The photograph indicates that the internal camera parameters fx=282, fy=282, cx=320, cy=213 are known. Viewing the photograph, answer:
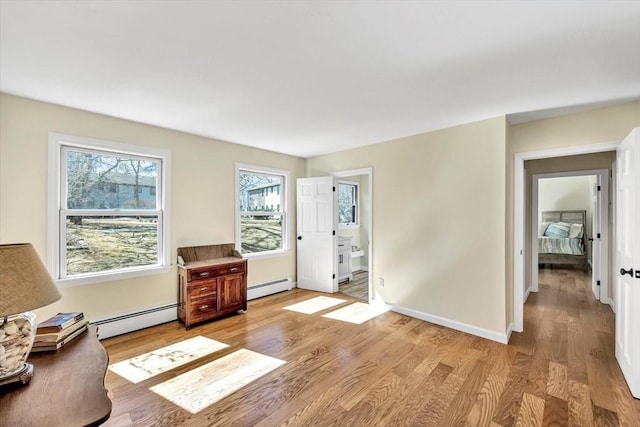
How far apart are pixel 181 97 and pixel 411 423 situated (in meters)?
3.12

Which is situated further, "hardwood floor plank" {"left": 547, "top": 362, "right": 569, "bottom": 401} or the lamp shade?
"hardwood floor plank" {"left": 547, "top": 362, "right": 569, "bottom": 401}

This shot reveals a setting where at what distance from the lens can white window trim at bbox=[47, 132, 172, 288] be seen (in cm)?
273

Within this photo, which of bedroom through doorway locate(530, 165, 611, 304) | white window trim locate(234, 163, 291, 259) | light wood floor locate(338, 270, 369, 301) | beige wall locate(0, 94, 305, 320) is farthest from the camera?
light wood floor locate(338, 270, 369, 301)

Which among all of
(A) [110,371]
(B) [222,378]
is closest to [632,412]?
(B) [222,378]

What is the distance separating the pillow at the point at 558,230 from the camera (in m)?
7.05

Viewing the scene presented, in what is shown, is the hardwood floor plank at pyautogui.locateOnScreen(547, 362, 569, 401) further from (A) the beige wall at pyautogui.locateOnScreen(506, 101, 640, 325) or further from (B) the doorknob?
(B) the doorknob

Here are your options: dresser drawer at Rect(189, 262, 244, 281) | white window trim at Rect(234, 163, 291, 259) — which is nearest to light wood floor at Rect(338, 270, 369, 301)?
white window trim at Rect(234, 163, 291, 259)

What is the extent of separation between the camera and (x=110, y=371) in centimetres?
239

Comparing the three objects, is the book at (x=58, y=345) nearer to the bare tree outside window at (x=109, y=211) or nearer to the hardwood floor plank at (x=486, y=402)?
the bare tree outside window at (x=109, y=211)

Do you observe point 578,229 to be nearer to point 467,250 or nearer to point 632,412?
point 467,250

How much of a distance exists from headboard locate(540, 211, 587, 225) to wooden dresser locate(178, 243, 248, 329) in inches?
335

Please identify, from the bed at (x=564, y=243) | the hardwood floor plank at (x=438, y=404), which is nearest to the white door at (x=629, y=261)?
the hardwood floor plank at (x=438, y=404)

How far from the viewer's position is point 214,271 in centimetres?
357

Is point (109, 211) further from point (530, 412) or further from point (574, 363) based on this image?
point (574, 363)
